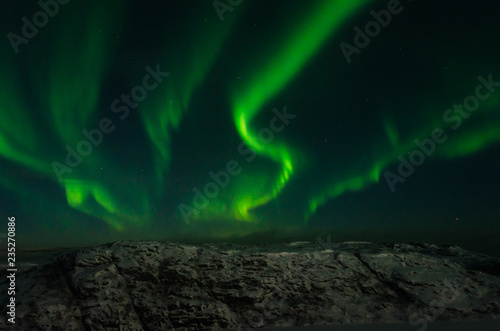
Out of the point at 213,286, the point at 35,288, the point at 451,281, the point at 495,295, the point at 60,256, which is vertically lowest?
the point at 495,295

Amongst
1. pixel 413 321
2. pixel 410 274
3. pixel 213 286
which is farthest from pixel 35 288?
pixel 410 274

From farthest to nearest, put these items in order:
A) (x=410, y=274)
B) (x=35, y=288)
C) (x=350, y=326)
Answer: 1. (x=410, y=274)
2. (x=35, y=288)
3. (x=350, y=326)

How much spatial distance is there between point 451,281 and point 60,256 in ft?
23.8

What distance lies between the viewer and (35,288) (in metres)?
5.46

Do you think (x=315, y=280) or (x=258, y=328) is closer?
(x=258, y=328)

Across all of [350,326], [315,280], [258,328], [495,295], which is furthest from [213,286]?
[495,295]

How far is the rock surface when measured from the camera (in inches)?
206

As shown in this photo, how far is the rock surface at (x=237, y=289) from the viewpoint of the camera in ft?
17.1

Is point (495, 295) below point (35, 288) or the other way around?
below

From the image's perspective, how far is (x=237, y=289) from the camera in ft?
18.9

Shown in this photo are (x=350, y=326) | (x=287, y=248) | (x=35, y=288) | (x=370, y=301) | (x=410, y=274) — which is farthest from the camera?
(x=287, y=248)

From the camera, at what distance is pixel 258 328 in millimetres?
5219

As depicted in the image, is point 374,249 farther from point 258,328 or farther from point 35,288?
point 35,288

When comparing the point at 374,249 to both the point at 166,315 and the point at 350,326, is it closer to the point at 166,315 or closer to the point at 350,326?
the point at 350,326
